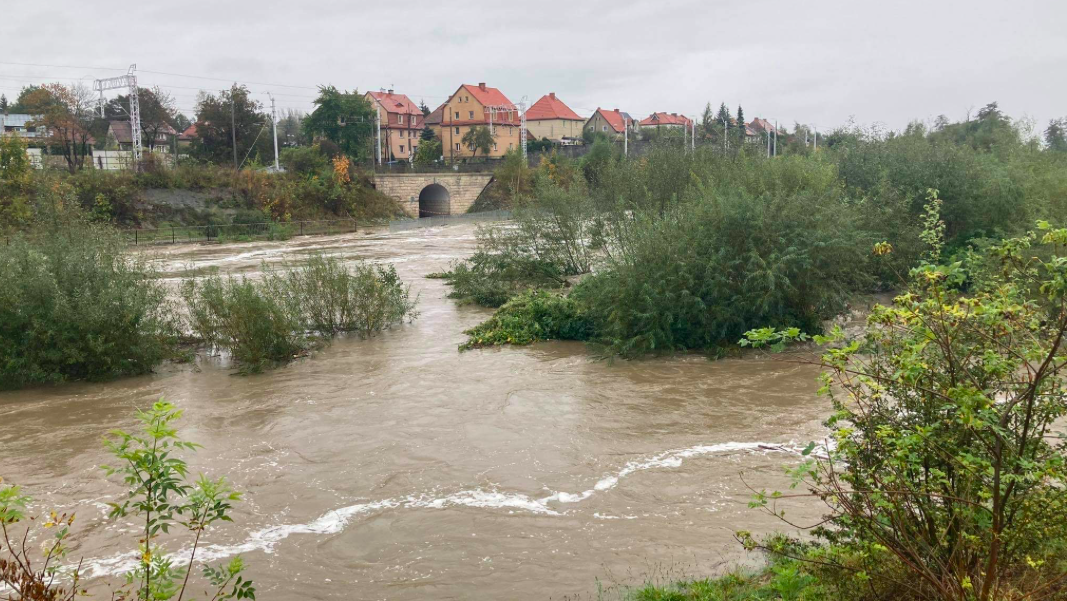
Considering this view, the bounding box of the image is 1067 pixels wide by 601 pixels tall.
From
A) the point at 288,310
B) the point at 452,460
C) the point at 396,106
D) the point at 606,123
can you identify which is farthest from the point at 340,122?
the point at 452,460

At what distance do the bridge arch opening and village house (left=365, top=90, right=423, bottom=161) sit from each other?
14.8 m

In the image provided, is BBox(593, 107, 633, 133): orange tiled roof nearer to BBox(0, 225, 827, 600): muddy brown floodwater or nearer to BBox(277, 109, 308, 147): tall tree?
BBox(277, 109, 308, 147): tall tree

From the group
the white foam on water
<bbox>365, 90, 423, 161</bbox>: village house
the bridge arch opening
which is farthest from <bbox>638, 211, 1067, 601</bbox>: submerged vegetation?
<bbox>365, 90, 423, 161</bbox>: village house

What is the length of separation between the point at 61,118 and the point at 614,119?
253 ft

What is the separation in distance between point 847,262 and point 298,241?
3808 cm

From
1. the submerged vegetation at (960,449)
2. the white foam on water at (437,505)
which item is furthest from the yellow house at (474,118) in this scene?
the submerged vegetation at (960,449)

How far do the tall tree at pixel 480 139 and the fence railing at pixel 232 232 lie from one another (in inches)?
1145

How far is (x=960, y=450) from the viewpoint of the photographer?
468 cm

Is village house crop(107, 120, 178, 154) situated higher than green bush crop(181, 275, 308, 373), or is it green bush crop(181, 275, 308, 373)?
village house crop(107, 120, 178, 154)

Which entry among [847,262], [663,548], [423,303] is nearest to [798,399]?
[847,262]

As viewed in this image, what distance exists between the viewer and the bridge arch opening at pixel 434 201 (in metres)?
71.9

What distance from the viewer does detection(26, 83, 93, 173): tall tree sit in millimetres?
56562

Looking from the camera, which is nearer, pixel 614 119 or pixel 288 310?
pixel 288 310

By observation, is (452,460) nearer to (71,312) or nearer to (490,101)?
(71,312)
